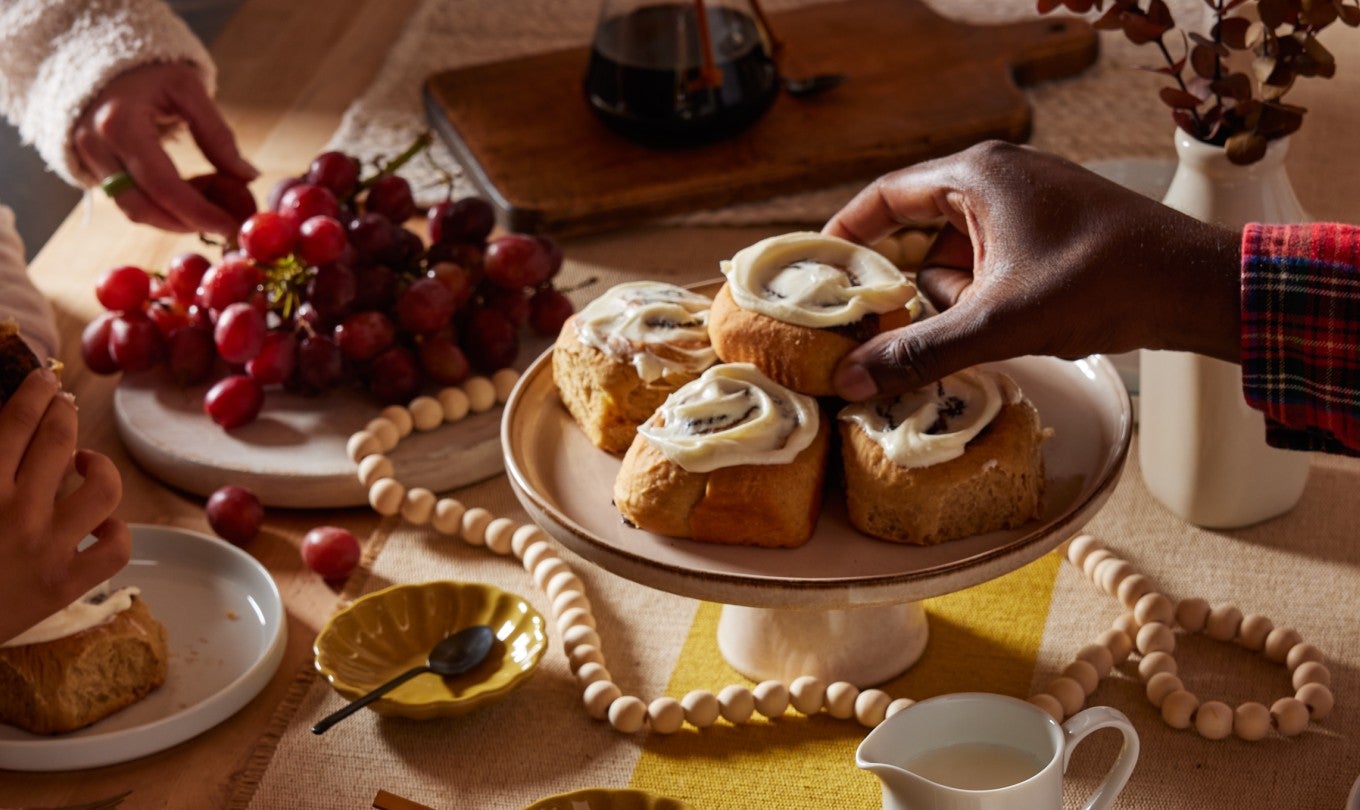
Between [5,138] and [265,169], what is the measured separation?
0.87 meters

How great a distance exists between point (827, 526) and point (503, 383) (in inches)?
22.0

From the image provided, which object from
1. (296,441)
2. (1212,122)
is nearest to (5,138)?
(296,441)

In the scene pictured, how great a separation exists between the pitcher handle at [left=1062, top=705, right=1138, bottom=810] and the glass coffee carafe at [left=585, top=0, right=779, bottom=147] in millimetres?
1034

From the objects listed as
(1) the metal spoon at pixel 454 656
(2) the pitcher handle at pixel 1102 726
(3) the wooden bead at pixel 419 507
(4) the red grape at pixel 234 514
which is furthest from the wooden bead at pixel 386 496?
(2) the pitcher handle at pixel 1102 726

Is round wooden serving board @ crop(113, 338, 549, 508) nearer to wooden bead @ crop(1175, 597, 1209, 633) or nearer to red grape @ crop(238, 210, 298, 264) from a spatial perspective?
red grape @ crop(238, 210, 298, 264)

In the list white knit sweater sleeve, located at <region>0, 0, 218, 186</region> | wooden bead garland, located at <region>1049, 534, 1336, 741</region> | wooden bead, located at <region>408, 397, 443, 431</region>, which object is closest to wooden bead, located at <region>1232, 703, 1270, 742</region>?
wooden bead garland, located at <region>1049, 534, 1336, 741</region>

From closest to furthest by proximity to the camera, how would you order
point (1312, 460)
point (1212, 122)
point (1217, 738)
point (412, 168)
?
point (1217, 738)
point (1212, 122)
point (1312, 460)
point (412, 168)

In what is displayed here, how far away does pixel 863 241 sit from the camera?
1.14m

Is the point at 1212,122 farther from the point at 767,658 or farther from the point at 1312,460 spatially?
the point at 767,658

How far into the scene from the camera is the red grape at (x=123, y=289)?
1.50 m

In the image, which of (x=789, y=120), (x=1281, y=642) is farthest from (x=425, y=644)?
(x=789, y=120)

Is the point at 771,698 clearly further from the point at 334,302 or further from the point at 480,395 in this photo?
the point at 334,302

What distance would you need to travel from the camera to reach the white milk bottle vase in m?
1.17

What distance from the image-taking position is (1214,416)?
1219 millimetres
